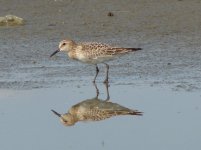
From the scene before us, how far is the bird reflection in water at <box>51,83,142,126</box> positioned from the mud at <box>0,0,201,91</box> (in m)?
1.27

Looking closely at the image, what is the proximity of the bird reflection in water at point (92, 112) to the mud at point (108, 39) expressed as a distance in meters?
1.27

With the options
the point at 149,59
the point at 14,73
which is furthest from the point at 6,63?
the point at 149,59

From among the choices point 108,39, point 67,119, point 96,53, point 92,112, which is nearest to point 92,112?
point 92,112

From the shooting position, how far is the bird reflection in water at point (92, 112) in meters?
10.1

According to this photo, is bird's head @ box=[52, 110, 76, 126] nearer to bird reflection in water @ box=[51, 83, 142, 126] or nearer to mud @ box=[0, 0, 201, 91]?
bird reflection in water @ box=[51, 83, 142, 126]

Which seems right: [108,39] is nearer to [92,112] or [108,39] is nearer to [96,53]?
[96,53]

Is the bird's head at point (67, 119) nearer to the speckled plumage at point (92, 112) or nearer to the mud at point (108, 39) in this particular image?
the speckled plumage at point (92, 112)

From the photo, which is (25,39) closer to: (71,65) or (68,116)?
(71,65)

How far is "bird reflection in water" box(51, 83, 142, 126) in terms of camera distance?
10.1 metres

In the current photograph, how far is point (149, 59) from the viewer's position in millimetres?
13422

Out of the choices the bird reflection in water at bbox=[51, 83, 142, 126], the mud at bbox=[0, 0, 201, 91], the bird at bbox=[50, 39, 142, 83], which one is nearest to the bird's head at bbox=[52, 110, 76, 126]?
the bird reflection in water at bbox=[51, 83, 142, 126]

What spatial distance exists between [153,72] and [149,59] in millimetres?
834

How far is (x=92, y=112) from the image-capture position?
1038 centimetres

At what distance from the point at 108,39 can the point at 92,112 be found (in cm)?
478
